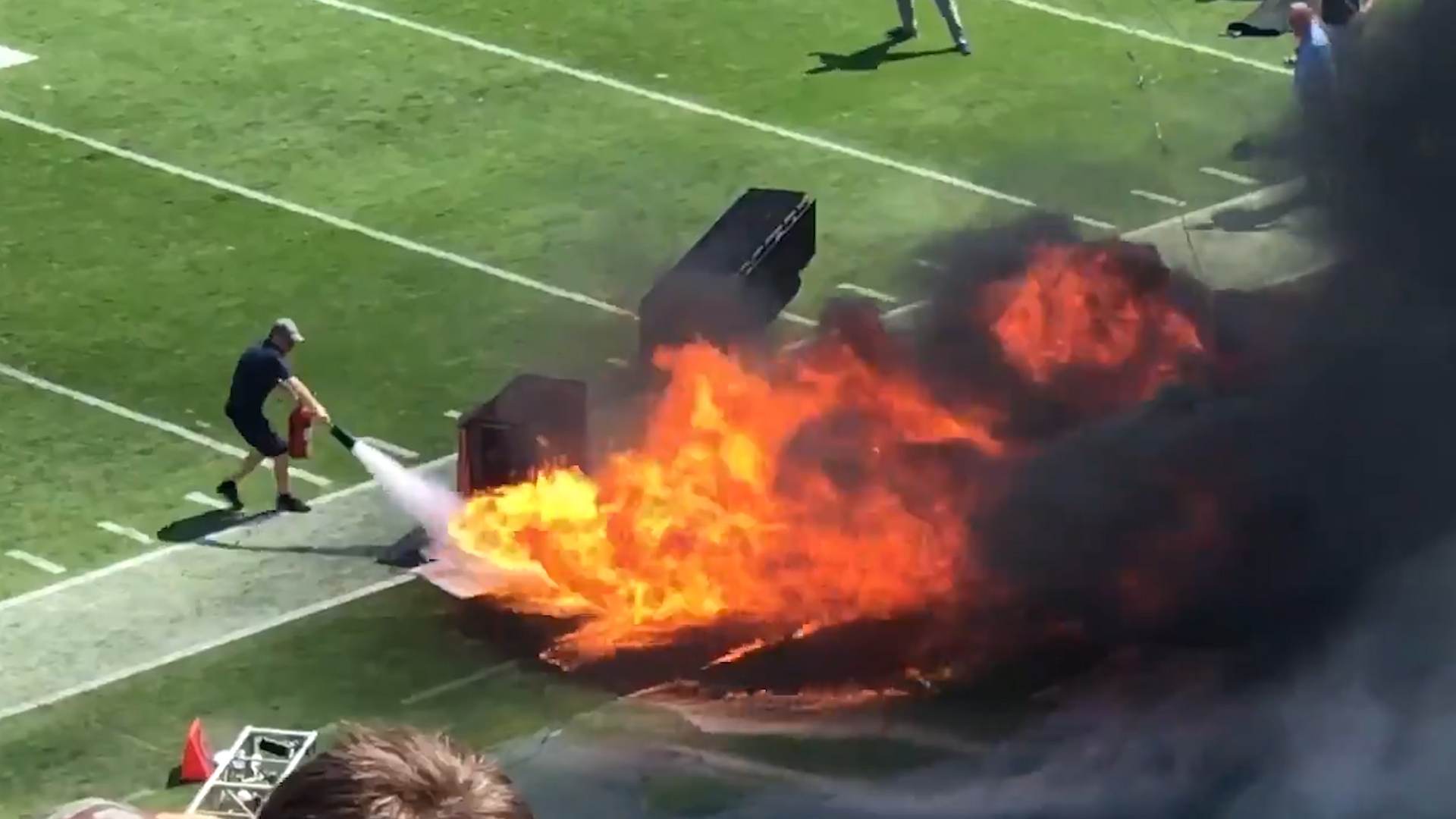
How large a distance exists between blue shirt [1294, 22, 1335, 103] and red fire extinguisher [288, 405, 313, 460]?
7.72 meters

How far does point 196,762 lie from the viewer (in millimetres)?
15945

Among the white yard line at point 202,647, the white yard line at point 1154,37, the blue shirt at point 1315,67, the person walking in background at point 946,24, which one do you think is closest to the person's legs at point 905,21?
the person walking in background at point 946,24

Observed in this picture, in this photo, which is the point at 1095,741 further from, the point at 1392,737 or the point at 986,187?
the point at 986,187

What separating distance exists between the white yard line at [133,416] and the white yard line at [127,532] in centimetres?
131

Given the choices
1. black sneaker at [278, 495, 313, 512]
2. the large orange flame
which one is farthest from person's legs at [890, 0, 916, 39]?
black sneaker at [278, 495, 313, 512]

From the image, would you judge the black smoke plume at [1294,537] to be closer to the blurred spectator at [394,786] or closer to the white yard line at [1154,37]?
the blurred spectator at [394,786]

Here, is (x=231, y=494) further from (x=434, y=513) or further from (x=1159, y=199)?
(x=1159, y=199)

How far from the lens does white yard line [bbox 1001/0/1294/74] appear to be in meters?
28.9

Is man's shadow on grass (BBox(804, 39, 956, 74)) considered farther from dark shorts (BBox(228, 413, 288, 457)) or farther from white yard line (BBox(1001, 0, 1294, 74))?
dark shorts (BBox(228, 413, 288, 457))

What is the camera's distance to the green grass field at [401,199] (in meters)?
17.7

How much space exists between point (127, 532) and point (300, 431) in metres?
1.42

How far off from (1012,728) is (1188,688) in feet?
3.59

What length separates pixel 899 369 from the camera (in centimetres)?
1845

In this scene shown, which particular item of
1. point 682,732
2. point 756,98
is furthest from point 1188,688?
point 756,98
